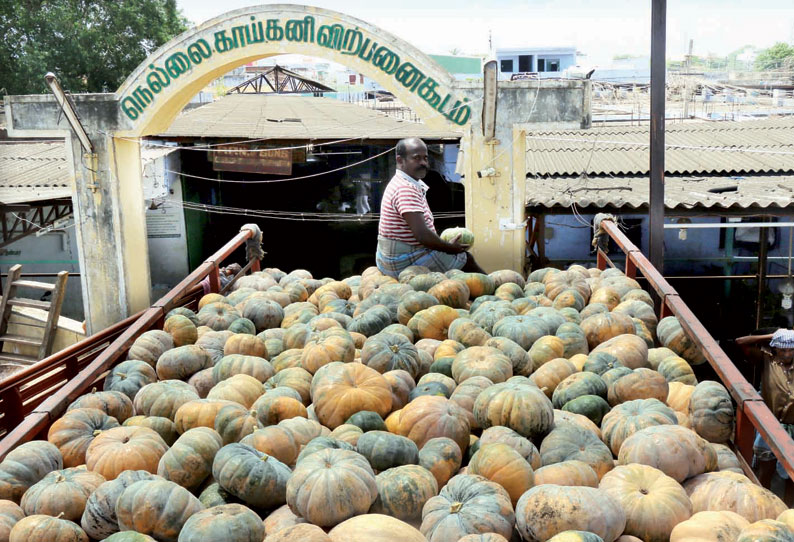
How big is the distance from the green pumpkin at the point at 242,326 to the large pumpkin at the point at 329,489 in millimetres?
2731

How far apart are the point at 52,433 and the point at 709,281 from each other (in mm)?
13412

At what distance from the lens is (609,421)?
4477mm

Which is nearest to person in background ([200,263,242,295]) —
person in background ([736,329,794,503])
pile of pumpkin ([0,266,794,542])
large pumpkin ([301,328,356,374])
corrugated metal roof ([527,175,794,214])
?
pile of pumpkin ([0,266,794,542])

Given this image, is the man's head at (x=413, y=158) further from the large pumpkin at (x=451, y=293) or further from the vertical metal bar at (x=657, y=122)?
the vertical metal bar at (x=657, y=122)

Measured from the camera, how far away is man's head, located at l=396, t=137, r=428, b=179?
7.34 meters

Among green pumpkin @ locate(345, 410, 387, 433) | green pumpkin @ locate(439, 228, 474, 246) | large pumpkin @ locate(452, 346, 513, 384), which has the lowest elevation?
green pumpkin @ locate(345, 410, 387, 433)

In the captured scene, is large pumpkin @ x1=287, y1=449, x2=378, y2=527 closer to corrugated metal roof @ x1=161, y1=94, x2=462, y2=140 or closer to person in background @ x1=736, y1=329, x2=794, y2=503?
person in background @ x1=736, y1=329, x2=794, y2=503

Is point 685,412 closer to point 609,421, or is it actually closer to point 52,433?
point 609,421

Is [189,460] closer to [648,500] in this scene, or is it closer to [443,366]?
[443,366]

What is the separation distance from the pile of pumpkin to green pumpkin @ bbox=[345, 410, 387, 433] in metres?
0.02

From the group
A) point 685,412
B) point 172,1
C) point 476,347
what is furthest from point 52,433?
point 172,1

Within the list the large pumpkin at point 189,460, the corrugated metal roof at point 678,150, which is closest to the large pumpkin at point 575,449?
the large pumpkin at point 189,460

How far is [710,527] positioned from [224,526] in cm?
218

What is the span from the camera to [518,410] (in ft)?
14.0
